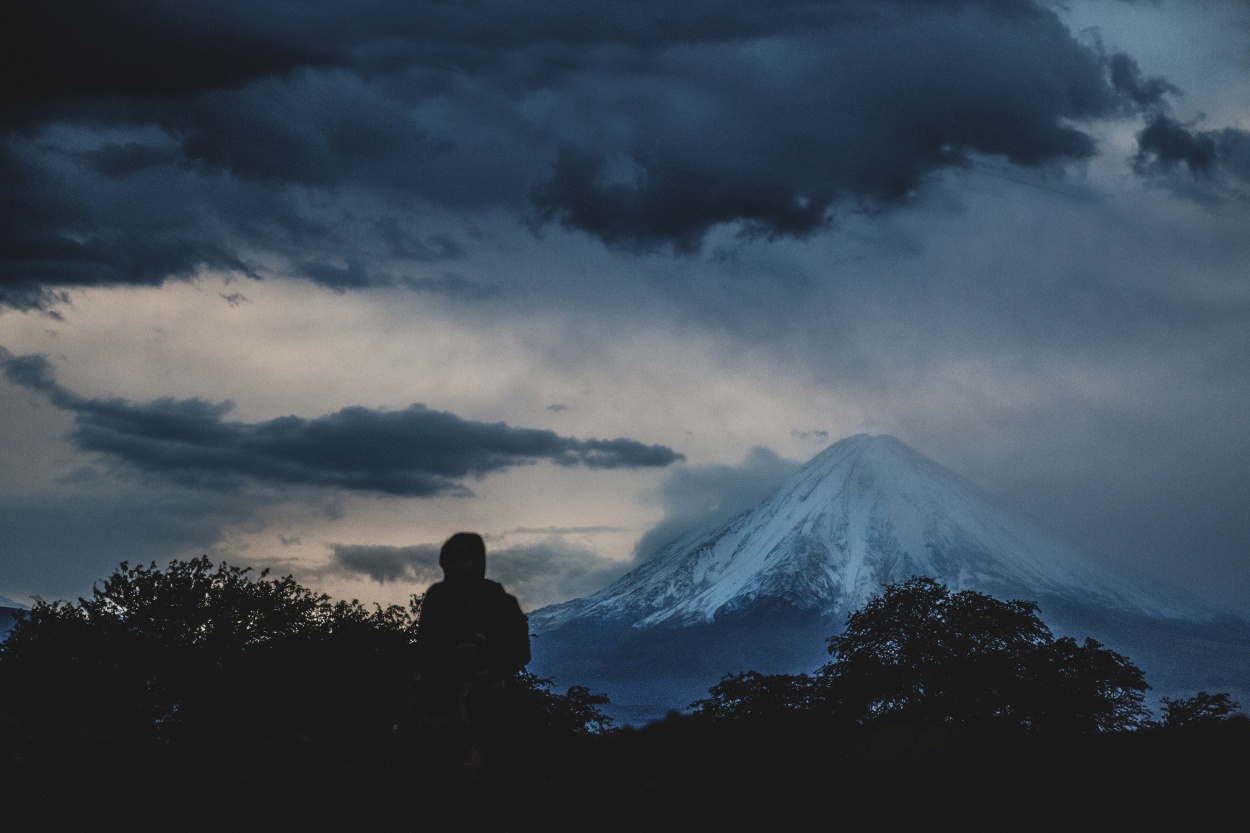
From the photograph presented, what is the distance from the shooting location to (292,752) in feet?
51.4

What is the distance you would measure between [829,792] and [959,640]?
3237 centimetres

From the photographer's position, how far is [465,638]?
12695 millimetres

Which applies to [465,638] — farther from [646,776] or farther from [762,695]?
[762,695]

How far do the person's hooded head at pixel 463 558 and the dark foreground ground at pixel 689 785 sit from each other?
1.87 m

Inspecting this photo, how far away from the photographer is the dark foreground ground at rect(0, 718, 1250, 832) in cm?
966

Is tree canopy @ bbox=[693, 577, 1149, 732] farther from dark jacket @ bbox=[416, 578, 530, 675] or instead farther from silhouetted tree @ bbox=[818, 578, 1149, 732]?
dark jacket @ bbox=[416, 578, 530, 675]

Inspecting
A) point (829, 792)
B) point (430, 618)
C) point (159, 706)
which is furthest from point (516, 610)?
point (159, 706)

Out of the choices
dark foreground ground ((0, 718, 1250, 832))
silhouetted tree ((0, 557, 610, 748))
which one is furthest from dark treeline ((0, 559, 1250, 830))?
silhouetted tree ((0, 557, 610, 748))

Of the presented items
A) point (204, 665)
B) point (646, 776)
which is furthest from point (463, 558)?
point (204, 665)

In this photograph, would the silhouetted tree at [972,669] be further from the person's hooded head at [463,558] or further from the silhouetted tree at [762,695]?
the person's hooded head at [463,558]

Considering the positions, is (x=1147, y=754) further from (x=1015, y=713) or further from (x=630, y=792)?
(x=1015, y=713)

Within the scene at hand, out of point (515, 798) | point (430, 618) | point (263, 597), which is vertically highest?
point (263, 597)

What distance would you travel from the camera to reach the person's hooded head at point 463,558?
13.0 m

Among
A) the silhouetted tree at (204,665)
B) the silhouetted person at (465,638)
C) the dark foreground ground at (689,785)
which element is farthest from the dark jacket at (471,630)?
the silhouetted tree at (204,665)
